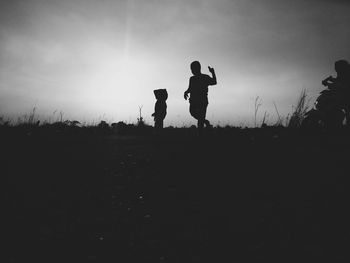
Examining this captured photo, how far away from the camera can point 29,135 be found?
8828mm

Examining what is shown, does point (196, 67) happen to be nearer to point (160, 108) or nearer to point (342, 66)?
point (160, 108)

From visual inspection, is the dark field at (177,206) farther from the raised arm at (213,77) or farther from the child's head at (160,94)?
the child's head at (160,94)

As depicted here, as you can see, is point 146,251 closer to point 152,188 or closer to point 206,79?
point 152,188

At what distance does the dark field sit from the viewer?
2.68 m

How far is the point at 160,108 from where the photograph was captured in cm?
1224

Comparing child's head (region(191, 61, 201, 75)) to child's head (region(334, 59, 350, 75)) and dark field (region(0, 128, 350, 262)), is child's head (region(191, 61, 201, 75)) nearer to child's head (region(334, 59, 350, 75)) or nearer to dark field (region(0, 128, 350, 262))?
dark field (region(0, 128, 350, 262))

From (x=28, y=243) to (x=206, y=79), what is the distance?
6657 mm

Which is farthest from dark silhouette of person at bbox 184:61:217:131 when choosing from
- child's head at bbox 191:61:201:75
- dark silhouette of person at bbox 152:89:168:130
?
dark silhouette of person at bbox 152:89:168:130

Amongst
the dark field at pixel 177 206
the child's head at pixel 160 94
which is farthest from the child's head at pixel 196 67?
the child's head at pixel 160 94

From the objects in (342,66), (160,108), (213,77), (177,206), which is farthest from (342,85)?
(177,206)

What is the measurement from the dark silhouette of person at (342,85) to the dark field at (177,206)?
301 centimetres

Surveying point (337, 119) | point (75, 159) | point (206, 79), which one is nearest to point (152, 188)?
point (75, 159)

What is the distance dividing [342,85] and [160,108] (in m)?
6.38

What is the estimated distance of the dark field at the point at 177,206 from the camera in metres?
2.68
